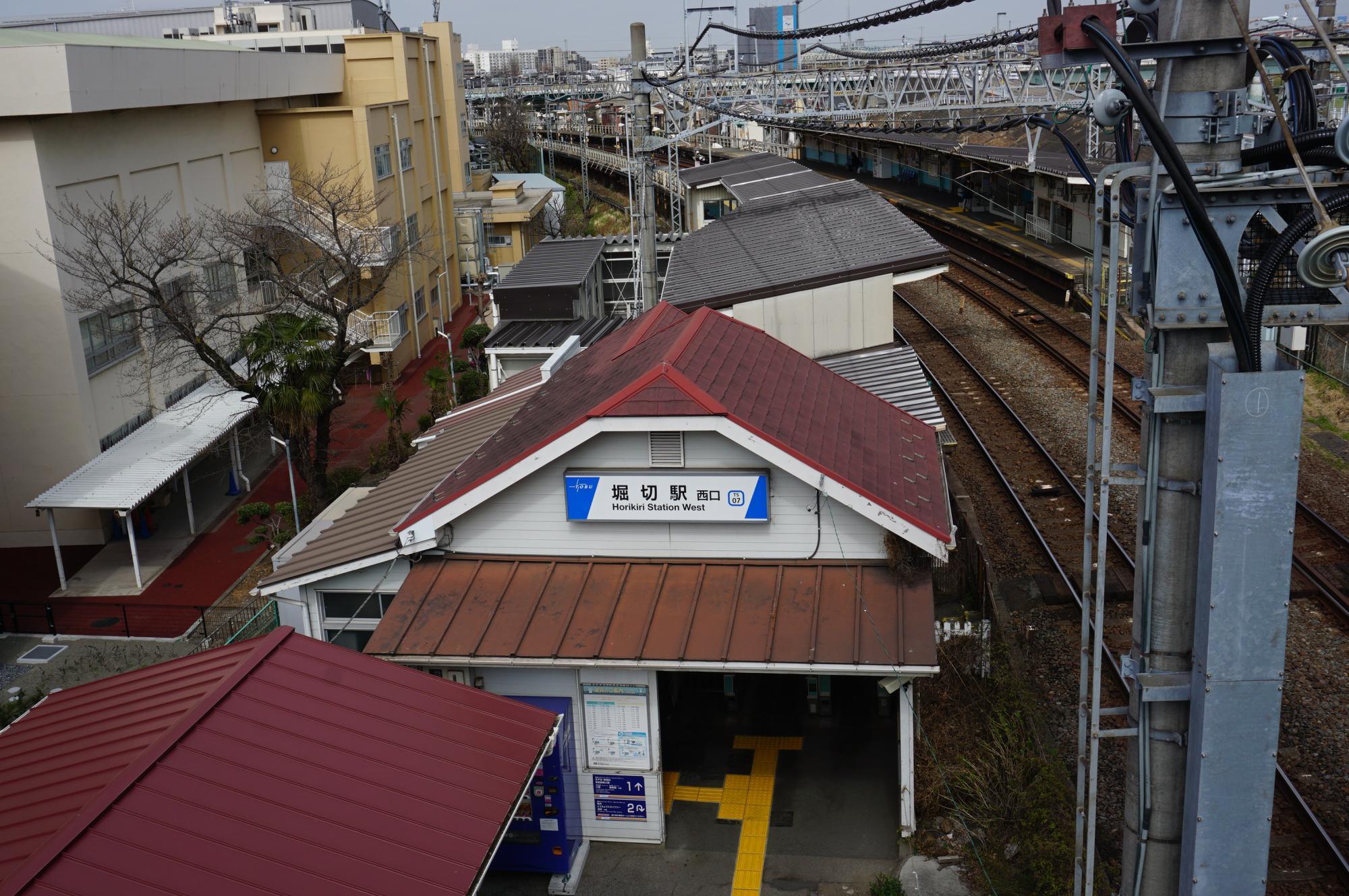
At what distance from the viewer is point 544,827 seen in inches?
350

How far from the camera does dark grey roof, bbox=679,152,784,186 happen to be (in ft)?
98.8

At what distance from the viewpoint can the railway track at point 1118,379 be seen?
A: 1215cm

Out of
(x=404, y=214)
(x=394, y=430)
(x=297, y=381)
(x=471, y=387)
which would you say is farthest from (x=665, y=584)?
(x=404, y=214)

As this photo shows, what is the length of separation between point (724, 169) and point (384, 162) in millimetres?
8772

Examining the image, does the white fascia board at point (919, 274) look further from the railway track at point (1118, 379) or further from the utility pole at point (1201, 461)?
the utility pole at point (1201, 461)

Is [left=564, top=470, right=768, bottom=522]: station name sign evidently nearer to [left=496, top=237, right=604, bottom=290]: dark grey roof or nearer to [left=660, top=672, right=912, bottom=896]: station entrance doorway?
[left=660, top=672, right=912, bottom=896]: station entrance doorway

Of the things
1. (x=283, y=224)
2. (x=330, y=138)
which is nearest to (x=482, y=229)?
(x=330, y=138)

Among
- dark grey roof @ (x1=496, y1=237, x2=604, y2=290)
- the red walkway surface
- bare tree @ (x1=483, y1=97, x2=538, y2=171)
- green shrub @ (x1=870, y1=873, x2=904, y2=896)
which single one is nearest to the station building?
green shrub @ (x1=870, y1=873, x2=904, y2=896)

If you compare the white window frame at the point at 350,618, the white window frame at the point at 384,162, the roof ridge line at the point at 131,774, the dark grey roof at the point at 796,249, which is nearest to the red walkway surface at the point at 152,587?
the white window frame at the point at 350,618

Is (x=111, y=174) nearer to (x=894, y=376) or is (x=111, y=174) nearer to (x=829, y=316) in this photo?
(x=829, y=316)

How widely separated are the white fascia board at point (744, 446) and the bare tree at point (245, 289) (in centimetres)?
848

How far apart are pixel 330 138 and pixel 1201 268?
26945mm

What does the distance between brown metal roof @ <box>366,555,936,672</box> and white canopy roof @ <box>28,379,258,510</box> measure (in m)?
8.47

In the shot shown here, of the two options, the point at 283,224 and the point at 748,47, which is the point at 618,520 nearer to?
the point at 283,224
